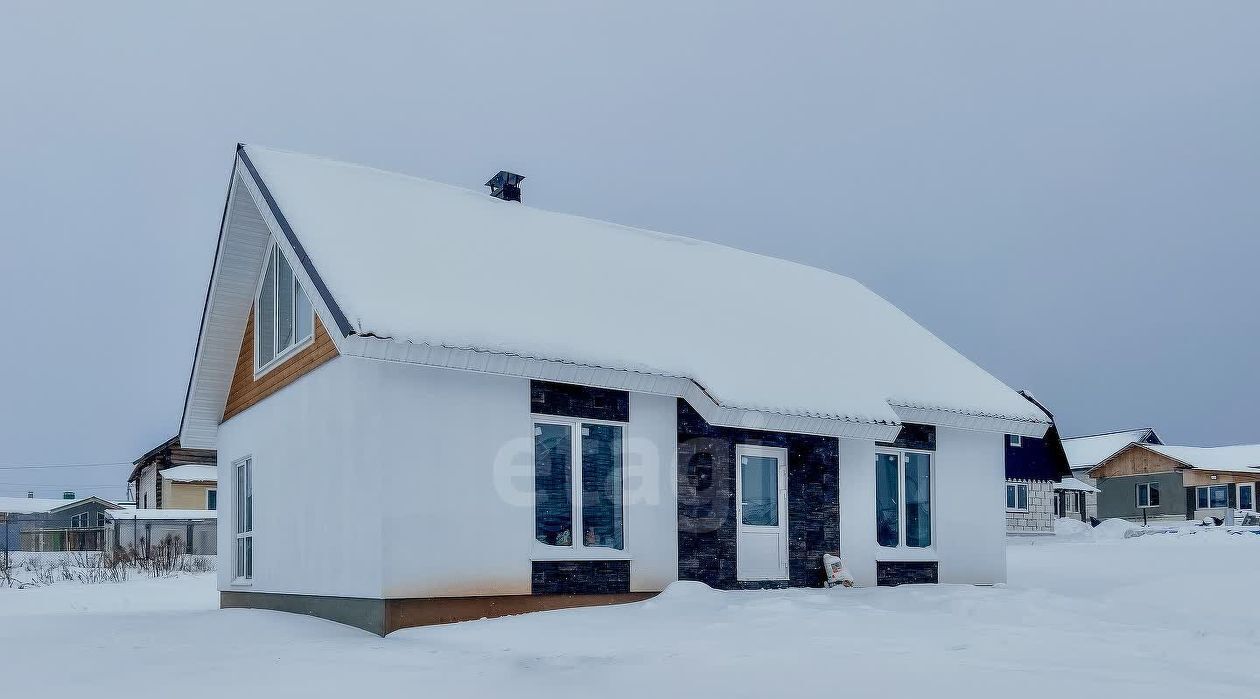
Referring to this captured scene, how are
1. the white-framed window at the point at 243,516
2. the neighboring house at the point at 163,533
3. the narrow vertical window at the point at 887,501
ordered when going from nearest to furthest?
the white-framed window at the point at 243,516, the narrow vertical window at the point at 887,501, the neighboring house at the point at 163,533

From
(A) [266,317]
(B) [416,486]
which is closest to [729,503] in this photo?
(B) [416,486]

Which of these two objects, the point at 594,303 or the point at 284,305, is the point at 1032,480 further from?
the point at 284,305

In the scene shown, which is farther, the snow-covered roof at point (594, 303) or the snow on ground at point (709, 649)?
the snow-covered roof at point (594, 303)

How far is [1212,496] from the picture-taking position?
50.6 metres

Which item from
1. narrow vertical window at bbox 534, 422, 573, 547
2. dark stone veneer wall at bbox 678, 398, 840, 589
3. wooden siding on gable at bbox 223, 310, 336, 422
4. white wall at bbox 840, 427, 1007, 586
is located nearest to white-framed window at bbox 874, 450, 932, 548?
white wall at bbox 840, 427, 1007, 586

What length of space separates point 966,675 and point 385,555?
18.9 ft

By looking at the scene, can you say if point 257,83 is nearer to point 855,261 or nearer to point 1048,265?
point 855,261

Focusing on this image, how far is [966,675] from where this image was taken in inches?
307

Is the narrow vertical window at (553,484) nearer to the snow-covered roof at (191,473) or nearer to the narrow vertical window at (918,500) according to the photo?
the narrow vertical window at (918,500)

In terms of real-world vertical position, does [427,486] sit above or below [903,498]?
above

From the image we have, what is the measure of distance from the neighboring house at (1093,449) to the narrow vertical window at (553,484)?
1860 inches

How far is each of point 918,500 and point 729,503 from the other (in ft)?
13.3

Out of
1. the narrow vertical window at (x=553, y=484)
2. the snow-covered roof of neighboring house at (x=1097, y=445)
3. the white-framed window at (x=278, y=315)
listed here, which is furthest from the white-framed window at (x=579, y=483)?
the snow-covered roof of neighboring house at (x=1097, y=445)

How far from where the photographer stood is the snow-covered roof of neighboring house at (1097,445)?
5738cm
